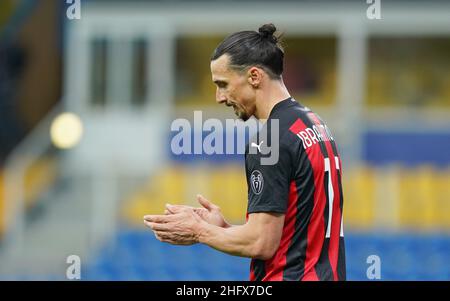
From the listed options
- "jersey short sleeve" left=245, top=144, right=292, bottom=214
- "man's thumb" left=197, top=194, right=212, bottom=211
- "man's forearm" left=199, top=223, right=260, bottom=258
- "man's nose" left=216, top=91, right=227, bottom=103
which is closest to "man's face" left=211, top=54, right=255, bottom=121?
"man's nose" left=216, top=91, right=227, bottom=103

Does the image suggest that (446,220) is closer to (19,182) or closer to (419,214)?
(419,214)

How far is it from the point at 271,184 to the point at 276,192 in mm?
41

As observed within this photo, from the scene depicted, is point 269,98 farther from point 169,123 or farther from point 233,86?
point 169,123

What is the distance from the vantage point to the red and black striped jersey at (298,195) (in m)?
4.17

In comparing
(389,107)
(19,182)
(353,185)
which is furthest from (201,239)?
(389,107)

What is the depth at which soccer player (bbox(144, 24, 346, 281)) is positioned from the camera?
4156 mm

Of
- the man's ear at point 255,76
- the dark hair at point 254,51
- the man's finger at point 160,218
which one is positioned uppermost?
the dark hair at point 254,51

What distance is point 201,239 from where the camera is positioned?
425cm

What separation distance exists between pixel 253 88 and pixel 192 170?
8393 millimetres

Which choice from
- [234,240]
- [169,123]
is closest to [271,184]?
[234,240]

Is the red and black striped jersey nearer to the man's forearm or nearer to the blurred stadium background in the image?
the man's forearm

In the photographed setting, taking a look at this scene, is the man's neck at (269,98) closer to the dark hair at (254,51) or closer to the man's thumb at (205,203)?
the dark hair at (254,51)

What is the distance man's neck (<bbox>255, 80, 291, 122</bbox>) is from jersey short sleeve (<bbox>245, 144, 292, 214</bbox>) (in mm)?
254

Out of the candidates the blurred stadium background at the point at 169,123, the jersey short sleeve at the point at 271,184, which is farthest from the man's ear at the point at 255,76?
the blurred stadium background at the point at 169,123
